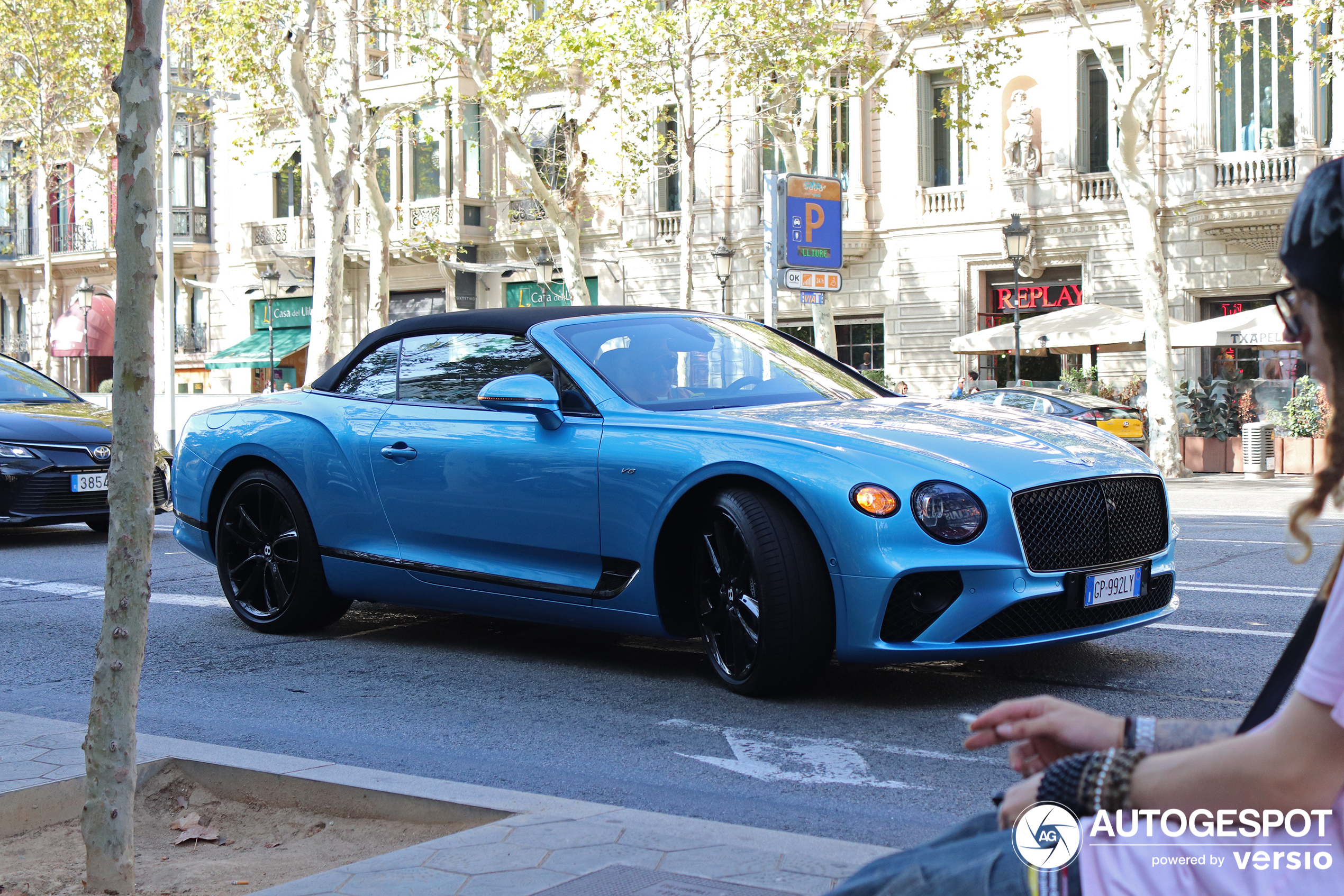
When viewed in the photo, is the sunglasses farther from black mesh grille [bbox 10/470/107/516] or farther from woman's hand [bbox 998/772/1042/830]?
black mesh grille [bbox 10/470/107/516]

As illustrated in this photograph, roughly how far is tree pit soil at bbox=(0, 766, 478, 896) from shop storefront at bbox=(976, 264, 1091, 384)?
85.5 feet

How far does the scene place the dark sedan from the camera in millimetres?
10875

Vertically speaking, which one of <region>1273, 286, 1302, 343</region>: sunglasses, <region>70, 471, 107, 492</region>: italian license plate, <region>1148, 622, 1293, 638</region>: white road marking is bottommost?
<region>1148, 622, 1293, 638</region>: white road marking

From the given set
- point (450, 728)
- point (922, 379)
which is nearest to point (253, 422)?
point (450, 728)

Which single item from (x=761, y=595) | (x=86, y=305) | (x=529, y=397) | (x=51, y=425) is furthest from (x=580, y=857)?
(x=86, y=305)

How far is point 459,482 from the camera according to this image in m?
6.15

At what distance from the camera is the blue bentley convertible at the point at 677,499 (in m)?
4.93

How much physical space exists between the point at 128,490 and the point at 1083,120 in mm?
28136

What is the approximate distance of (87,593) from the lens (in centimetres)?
872

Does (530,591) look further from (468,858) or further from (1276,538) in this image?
(1276,538)

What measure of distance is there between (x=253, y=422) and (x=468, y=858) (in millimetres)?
4384

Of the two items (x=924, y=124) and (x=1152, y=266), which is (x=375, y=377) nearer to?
(x=1152, y=266)

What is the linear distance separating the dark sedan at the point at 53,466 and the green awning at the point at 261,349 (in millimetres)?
28457

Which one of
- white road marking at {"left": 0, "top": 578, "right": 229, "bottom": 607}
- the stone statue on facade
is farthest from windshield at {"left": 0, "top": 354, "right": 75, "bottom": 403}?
the stone statue on facade
